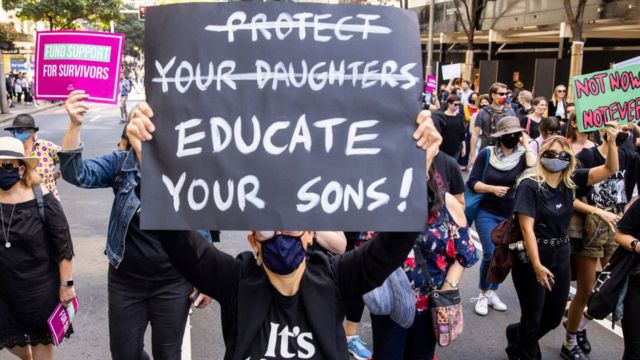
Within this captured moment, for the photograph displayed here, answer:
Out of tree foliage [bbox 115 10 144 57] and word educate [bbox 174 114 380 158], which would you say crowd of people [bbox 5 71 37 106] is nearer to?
word educate [bbox 174 114 380 158]

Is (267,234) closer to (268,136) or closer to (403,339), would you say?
(268,136)

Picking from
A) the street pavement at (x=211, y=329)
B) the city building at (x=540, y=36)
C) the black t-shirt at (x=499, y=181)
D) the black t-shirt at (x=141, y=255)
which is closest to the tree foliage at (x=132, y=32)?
the city building at (x=540, y=36)

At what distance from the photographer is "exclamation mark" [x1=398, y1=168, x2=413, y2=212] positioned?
6.90 ft

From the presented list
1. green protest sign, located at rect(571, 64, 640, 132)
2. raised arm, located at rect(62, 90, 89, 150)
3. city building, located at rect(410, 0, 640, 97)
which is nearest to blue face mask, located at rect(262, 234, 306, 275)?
raised arm, located at rect(62, 90, 89, 150)

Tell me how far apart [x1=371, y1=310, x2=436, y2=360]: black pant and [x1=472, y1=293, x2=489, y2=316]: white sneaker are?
7.28 feet

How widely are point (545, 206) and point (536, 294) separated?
63 cm

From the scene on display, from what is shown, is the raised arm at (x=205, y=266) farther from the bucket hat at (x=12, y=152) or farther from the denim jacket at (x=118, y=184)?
the bucket hat at (x=12, y=152)

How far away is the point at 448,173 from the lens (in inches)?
171

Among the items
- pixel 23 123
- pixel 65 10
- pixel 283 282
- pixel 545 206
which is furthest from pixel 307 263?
pixel 65 10

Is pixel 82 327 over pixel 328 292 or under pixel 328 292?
under

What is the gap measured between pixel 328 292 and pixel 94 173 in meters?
1.84

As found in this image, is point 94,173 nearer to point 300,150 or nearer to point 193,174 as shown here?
point 193,174

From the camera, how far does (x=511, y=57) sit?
30.7 metres

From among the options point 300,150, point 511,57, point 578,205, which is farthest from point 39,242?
point 511,57
